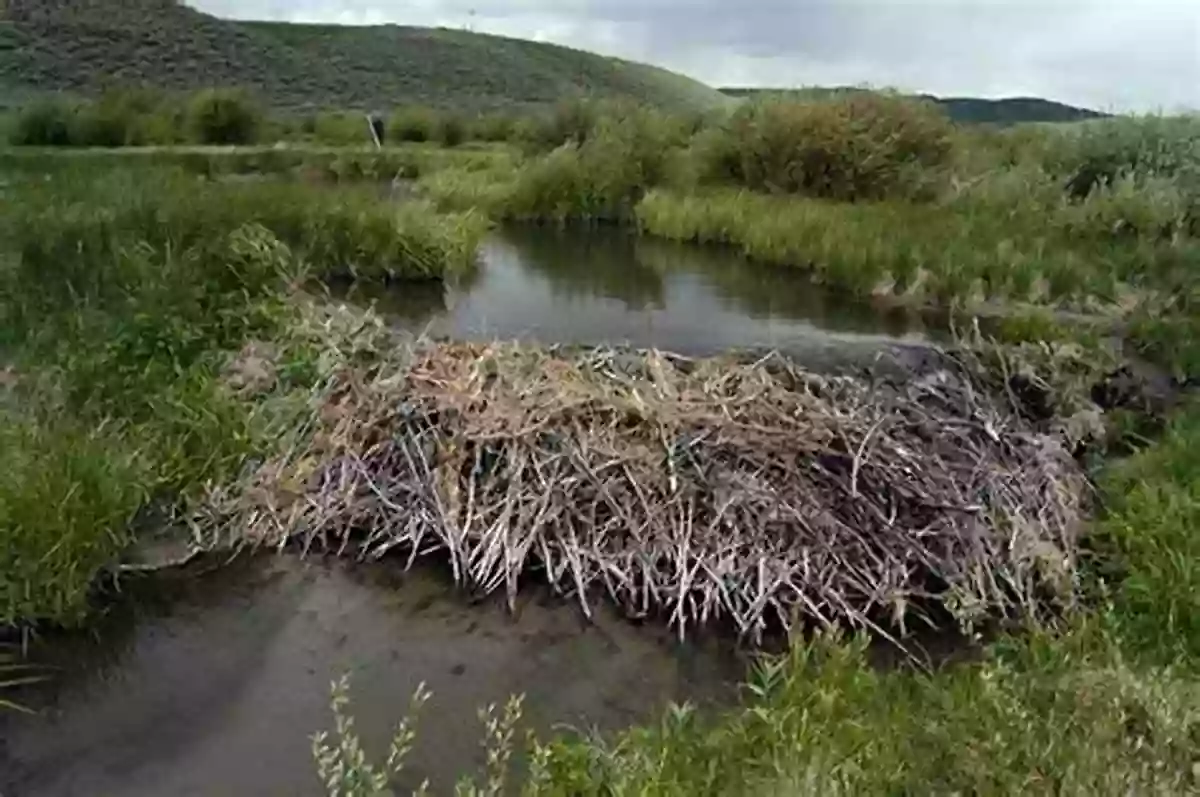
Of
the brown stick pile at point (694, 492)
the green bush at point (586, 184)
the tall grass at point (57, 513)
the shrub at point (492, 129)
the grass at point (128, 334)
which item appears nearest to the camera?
the tall grass at point (57, 513)

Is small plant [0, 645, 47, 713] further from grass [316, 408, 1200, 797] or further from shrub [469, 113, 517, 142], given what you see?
shrub [469, 113, 517, 142]

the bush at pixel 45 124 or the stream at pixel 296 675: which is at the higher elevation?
the stream at pixel 296 675

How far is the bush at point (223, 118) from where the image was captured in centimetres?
3669

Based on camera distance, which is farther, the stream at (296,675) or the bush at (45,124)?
the bush at (45,124)

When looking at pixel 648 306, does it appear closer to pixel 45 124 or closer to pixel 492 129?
pixel 45 124

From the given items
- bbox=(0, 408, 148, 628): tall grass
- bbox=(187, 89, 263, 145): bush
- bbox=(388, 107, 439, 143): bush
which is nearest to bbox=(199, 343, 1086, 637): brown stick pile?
bbox=(0, 408, 148, 628): tall grass

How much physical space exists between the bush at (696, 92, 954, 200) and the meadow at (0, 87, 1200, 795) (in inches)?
2.1

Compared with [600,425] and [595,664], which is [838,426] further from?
[595,664]

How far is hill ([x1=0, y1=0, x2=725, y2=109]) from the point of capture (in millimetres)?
45875

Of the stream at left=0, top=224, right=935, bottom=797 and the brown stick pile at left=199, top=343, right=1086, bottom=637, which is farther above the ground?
the brown stick pile at left=199, top=343, right=1086, bottom=637

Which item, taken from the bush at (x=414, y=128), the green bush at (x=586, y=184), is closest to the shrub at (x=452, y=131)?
the bush at (x=414, y=128)

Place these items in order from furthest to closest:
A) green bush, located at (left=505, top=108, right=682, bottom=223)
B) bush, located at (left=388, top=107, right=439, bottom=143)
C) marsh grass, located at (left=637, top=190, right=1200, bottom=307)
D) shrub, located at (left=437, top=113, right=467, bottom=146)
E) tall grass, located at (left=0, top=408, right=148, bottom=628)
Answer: bush, located at (left=388, top=107, right=439, bottom=143) → shrub, located at (left=437, top=113, right=467, bottom=146) → green bush, located at (left=505, top=108, right=682, bottom=223) → marsh grass, located at (left=637, top=190, right=1200, bottom=307) → tall grass, located at (left=0, top=408, right=148, bottom=628)

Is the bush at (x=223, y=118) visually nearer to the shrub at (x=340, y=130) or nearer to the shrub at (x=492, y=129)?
the shrub at (x=340, y=130)

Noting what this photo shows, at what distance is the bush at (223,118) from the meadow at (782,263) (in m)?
15.5
